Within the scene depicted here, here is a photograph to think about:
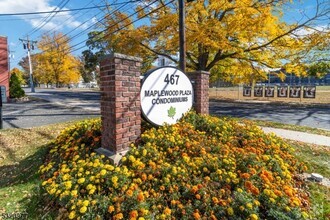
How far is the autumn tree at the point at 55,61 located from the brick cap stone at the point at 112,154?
4281 centimetres

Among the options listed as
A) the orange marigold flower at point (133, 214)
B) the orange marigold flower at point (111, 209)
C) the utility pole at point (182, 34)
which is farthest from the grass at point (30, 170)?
the utility pole at point (182, 34)

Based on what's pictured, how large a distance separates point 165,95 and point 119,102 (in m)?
1.47

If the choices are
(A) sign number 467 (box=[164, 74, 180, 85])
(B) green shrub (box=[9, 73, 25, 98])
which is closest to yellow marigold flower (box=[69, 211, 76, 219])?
(A) sign number 467 (box=[164, 74, 180, 85])

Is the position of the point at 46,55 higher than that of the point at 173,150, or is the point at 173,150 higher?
the point at 46,55

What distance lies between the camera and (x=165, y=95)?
510cm

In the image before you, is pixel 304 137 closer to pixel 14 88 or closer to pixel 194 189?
pixel 194 189

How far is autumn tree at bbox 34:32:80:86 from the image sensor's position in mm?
42722

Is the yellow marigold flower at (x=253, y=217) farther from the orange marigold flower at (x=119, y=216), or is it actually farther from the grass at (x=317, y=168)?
the orange marigold flower at (x=119, y=216)

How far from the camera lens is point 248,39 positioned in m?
12.4

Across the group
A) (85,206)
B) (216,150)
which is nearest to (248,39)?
(216,150)

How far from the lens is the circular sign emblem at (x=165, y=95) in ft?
15.2

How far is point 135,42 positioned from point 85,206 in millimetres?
12890

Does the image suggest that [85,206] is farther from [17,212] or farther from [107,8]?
[107,8]

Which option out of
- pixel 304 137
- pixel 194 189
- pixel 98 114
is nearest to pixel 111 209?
pixel 194 189
